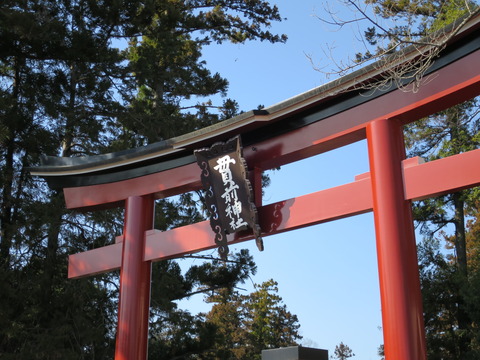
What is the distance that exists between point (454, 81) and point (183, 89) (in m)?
9.50

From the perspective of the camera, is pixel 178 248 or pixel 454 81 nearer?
pixel 454 81

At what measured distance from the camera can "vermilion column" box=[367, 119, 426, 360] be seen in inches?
202

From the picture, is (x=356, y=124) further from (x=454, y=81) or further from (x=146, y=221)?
(x=146, y=221)

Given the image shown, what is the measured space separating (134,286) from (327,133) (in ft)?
9.83

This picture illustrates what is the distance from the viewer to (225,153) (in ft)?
22.8

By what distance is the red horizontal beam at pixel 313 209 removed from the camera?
5.41m

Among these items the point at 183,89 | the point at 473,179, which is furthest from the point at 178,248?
the point at 183,89

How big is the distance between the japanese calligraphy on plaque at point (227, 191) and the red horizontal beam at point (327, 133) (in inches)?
14.2

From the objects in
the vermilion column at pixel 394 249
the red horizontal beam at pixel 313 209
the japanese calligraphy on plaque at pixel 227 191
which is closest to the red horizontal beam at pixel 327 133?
the vermilion column at pixel 394 249

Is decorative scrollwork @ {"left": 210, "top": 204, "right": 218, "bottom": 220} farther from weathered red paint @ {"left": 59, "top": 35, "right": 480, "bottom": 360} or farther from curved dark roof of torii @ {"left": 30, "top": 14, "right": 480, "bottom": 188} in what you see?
curved dark roof of torii @ {"left": 30, "top": 14, "right": 480, "bottom": 188}

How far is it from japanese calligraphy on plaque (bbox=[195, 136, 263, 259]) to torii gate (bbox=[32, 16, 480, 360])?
155mm

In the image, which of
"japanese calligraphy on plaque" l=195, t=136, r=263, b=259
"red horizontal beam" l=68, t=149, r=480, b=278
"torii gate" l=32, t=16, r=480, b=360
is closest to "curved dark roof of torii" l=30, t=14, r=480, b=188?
"torii gate" l=32, t=16, r=480, b=360

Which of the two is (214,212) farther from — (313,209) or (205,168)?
(313,209)

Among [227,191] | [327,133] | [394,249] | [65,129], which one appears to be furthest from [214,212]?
[65,129]
